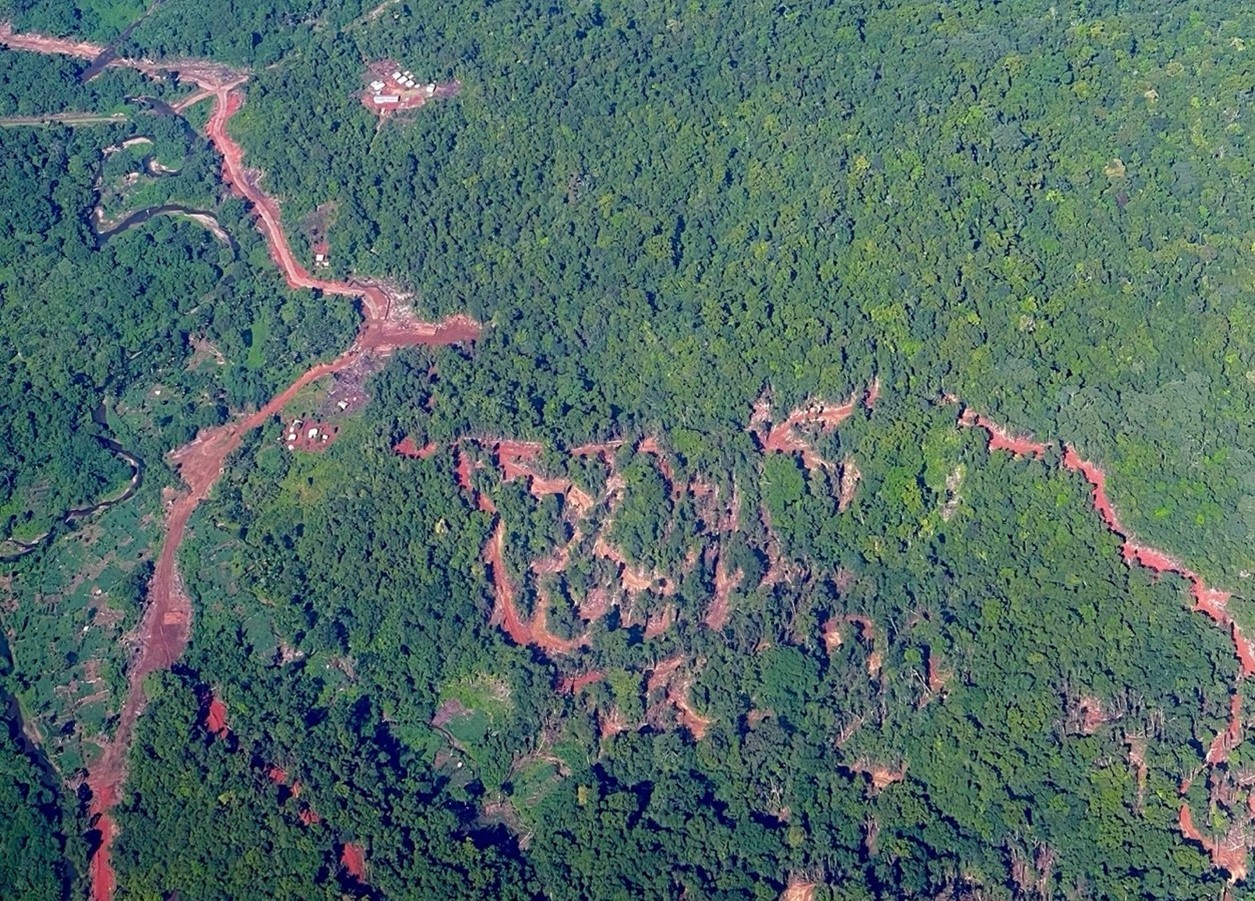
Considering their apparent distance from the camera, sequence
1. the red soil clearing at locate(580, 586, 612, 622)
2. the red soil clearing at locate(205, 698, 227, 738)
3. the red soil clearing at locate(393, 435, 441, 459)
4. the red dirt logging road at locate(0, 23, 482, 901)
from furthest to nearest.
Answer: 1. the red soil clearing at locate(393, 435, 441, 459)
2. the red soil clearing at locate(580, 586, 612, 622)
3. the red soil clearing at locate(205, 698, 227, 738)
4. the red dirt logging road at locate(0, 23, 482, 901)

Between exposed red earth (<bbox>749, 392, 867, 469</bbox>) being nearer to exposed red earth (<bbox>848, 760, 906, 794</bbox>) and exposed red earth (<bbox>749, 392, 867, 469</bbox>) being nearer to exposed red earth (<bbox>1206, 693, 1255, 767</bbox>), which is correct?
exposed red earth (<bbox>848, 760, 906, 794</bbox>)

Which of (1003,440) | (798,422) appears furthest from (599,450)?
(1003,440)

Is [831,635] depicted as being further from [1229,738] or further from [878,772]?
[1229,738]

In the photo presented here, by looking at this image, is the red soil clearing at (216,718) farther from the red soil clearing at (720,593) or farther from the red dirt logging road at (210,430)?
the red soil clearing at (720,593)

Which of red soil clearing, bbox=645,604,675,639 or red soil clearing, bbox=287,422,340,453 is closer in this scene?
red soil clearing, bbox=645,604,675,639

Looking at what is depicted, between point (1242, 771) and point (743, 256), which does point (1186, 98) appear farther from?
point (1242, 771)

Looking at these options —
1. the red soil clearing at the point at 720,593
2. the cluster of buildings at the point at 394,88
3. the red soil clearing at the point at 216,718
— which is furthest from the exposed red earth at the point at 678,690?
the cluster of buildings at the point at 394,88

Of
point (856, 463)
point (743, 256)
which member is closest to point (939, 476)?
point (856, 463)

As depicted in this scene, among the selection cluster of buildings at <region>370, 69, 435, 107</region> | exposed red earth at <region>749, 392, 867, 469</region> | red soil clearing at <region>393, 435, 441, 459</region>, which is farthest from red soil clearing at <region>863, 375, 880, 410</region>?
cluster of buildings at <region>370, 69, 435, 107</region>
